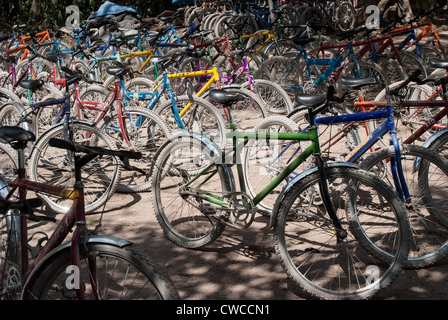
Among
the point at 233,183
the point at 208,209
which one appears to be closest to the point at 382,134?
the point at 233,183

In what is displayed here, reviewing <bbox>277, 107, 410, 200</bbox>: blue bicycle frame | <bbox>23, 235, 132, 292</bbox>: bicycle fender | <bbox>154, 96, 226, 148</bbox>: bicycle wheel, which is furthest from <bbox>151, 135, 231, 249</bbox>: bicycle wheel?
<bbox>23, 235, 132, 292</bbox>: bicycle fender

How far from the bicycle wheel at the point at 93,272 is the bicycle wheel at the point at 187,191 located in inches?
54.4

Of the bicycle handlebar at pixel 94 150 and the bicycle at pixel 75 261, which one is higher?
the bicycle handlebar at pixel 94 150

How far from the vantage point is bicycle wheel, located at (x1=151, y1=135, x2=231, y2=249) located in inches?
157

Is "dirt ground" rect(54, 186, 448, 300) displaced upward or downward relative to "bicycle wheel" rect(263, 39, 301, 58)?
downward

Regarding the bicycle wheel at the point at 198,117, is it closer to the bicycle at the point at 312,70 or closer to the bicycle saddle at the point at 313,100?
the bicycle at the point at 312,70

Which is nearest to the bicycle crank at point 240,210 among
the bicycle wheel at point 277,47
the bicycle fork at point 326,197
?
the bicycle fork at point 326,197

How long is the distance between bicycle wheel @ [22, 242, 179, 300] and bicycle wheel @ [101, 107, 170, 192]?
2.73 m

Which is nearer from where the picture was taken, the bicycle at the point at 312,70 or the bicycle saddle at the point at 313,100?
the bicycle saddle at the point at 313,100

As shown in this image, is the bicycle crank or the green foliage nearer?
the bicycle crank

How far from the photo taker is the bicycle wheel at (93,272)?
2400 millimetres

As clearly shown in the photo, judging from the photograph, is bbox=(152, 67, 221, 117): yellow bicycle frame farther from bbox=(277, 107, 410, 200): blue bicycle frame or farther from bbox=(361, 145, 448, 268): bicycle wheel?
bbox=(361, 145, 448, 268): bicycle wheel

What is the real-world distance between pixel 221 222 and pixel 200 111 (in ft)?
7.34

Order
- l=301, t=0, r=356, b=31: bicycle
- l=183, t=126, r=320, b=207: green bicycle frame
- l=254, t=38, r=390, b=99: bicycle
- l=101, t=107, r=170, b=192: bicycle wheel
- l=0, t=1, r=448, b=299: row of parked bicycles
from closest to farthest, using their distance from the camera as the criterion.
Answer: l=0, t=1, r=448, b=299: row of parked bicycles, l=183, t=126, r=320, b=207: green bicycle frame, l=101, t=107, r=170, b=192: bicycle wheel, l=254, t=38, r=390, b=99: bicycle, l=301, t=0, r=356, b=31: bicycle
